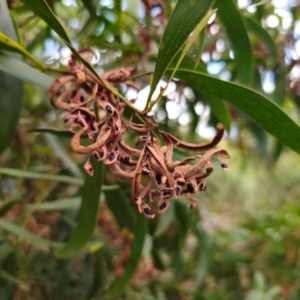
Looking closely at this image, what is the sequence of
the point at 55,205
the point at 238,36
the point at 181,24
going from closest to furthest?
the point at 181,24, the point at 238,36, the point at 55,205

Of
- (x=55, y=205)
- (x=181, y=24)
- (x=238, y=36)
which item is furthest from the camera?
(x=55, y=205)

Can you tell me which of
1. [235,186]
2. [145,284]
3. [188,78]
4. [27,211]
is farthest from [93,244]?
[235,186]

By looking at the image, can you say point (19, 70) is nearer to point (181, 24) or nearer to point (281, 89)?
point (181, 24)

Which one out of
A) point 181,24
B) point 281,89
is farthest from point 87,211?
point 281,89

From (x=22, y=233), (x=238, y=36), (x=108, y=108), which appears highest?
(x=238, y=36)

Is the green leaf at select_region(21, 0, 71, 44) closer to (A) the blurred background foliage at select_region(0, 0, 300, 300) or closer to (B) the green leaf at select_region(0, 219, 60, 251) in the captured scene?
(A) the blurred background foliage at select_region(0, 0, 300, 300)

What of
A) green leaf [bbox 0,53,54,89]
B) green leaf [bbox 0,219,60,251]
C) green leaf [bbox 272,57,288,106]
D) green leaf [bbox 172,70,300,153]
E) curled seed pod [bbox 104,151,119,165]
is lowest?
green leaf [bbox 0,219,60,251]

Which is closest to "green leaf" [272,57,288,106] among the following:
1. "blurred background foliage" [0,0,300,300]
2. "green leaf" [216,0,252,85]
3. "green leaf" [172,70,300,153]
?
"blurred background foliage" [0,0,300,300]
